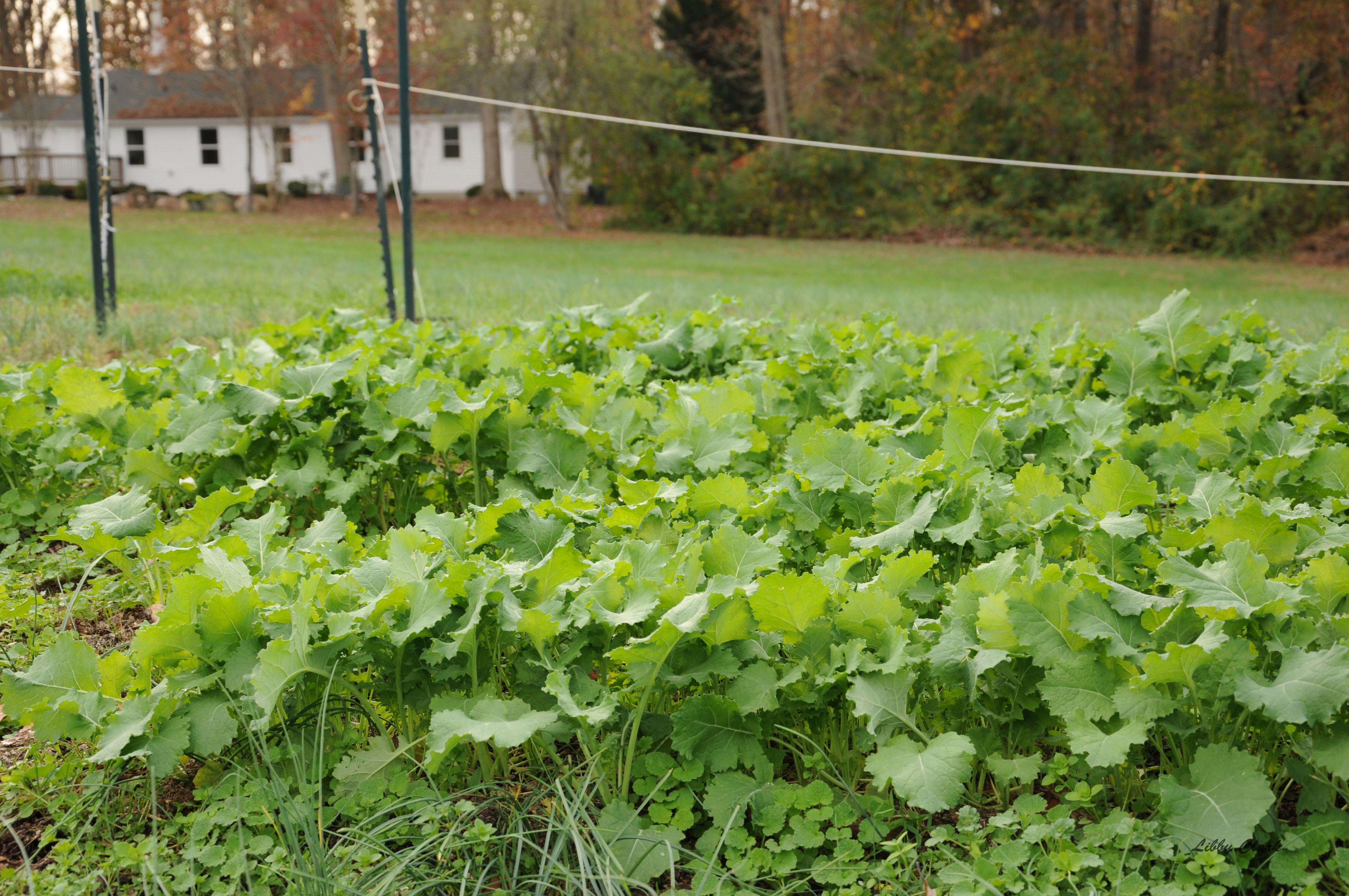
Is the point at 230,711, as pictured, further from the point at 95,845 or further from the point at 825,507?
the point at 825,507

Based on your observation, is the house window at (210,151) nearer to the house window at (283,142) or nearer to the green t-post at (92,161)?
the house window at (283,142)

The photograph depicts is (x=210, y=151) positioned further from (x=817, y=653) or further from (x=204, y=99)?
(x=817, y=653)

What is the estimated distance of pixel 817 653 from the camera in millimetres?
2227

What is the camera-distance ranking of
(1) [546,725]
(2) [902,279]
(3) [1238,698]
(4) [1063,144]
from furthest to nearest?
(4) [1063,144] < (2) [902,279] < (1) [546,725] < (3) [1238,698]

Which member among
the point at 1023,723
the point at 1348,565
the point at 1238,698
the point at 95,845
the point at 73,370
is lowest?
the point at 95,845

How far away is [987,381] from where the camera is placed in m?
4.27

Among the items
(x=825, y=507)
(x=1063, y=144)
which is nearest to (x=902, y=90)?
(x=1063, y=144)

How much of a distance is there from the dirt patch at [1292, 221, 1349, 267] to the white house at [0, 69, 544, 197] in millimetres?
23753

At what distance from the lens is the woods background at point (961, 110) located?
67.6 ft

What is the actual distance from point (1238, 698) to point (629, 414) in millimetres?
2136

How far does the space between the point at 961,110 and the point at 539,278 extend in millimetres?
13662

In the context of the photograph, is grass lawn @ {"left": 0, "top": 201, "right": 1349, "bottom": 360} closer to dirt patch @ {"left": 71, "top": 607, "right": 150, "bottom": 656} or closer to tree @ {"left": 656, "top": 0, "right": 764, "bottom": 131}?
dirt patch @ {"left": 71, "top": 607, "right": 150, "bottom": 656}

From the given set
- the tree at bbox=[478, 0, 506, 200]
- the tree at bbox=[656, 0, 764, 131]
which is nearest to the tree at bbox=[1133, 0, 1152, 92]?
the tree at bbox=[656, 0, 764, 131]

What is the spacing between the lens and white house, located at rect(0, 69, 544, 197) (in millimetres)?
36500
